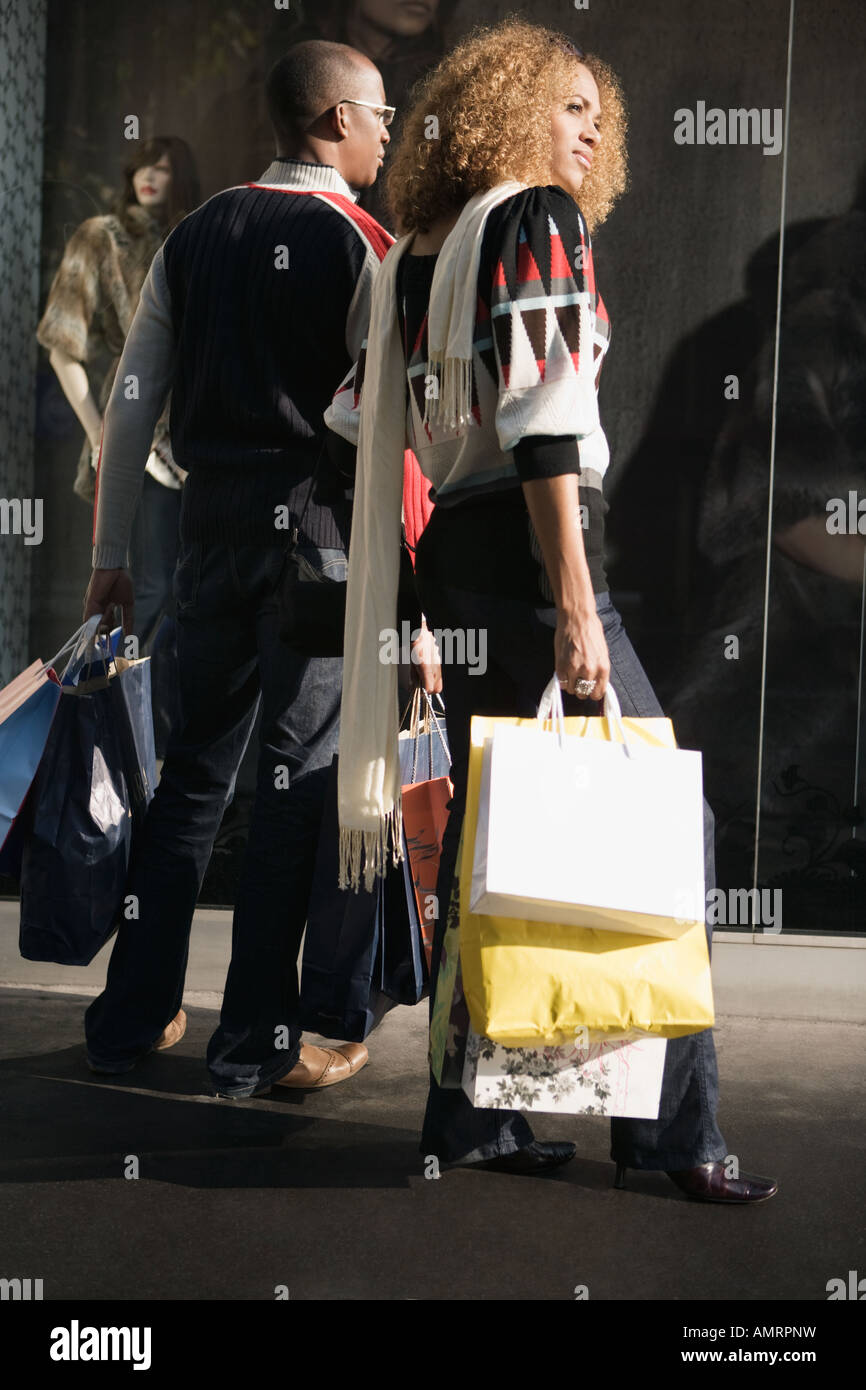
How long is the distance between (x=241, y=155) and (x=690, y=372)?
144 cm

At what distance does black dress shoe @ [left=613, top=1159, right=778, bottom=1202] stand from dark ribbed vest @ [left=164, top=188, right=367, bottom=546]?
1.40m

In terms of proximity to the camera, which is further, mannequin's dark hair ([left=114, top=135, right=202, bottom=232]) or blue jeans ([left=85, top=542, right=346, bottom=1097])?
mannequin's dark hair ([left=114, top=135, right=202, bottom=232])

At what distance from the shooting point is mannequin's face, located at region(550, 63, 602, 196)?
2.38 m

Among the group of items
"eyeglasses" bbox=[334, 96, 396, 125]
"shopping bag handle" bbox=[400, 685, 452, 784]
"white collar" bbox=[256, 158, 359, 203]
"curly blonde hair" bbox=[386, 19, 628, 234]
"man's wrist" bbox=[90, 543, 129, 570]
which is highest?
"eyeglasses" bbox=[334, 96, 396, 125]

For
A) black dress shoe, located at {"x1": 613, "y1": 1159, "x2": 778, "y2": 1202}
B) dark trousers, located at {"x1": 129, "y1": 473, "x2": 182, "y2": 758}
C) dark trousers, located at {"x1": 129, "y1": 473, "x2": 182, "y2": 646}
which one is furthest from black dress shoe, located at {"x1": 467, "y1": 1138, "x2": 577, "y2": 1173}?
dark trousers, located at {"x1": 129, "y1": 473, "x2": 182, "y2": 646}

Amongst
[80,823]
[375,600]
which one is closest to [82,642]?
[80,823]

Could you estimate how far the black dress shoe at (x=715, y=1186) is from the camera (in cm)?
255

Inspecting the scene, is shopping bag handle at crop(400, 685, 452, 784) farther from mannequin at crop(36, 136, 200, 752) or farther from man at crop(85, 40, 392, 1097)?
mannequin at crop(36, 136, 200, 752)

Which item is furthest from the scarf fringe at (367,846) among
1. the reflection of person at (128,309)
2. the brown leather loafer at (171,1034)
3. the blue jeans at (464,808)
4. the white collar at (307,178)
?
the reflection of person at (128,309)

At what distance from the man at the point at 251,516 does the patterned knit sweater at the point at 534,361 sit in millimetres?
696

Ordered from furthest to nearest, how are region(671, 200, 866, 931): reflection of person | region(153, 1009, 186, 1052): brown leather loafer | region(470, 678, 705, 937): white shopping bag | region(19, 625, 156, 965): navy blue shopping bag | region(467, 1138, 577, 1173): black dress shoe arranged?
1. region(671, 200, 866, 931): reflection of person
2. region(153, 1009, 186, 1052): brown leather loafer
3. region(19, 625, 156, 965): navy blue shopping bag
4. region(467, 1138, 577, 1173): black dress shoe
5. region(470, 678, 705, 937): white shopping bag

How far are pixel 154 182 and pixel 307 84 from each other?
1.25 m

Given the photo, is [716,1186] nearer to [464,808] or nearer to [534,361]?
[464,808]
